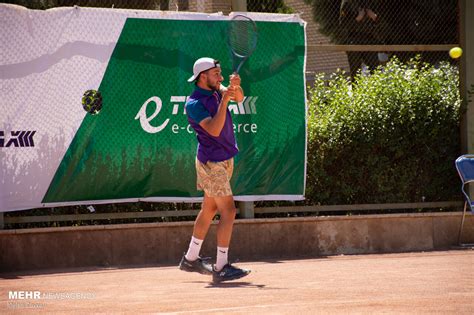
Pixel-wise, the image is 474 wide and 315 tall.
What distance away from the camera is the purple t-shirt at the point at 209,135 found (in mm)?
7531

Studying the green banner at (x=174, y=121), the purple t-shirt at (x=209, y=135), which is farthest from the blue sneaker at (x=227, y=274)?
the green banner at (x=174, y=121)

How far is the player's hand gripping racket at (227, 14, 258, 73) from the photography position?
8.45 metres

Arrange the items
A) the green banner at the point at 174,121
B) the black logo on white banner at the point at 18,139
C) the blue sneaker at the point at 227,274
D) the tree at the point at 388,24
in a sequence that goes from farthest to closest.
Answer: the tree at the point at 388,24 < the green banner at the point at 174,121 < the black logo on white banner at the point at 18,139 < the blue sneaker at the point at 227,274

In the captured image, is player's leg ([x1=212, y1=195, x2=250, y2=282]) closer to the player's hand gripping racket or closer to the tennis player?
the tennis player

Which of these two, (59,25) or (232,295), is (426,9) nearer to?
(59,25)

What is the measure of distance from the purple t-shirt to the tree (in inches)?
152

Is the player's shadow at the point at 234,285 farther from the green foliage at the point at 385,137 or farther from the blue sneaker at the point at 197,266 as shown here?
the green foliage at the point at 385,137

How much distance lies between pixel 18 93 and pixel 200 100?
7.91ft

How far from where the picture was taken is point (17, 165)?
29.4 ft

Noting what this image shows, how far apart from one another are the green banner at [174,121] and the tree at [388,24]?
5.11ft

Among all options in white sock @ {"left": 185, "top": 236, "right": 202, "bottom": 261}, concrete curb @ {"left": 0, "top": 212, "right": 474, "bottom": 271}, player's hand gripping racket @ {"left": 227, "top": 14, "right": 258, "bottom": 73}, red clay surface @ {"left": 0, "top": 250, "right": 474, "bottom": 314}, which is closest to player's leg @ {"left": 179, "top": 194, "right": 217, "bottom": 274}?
white sock @ {"left": 185, "top": 236, "right": 202, "bottom": 261}

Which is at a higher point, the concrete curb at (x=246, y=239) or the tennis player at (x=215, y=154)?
the tennis player at (x=215, y=154)

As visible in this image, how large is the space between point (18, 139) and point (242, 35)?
102 inches

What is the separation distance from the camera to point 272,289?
6.79 metres
